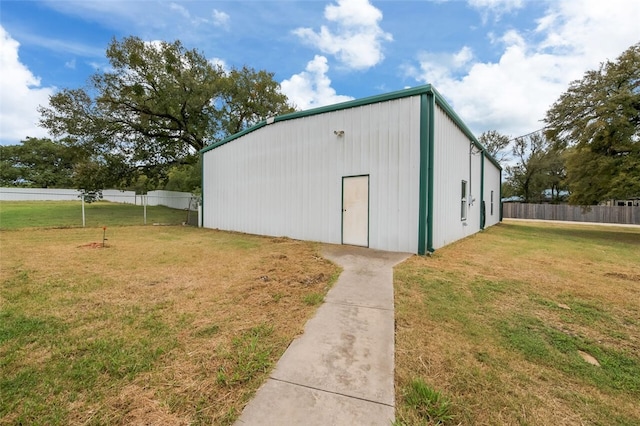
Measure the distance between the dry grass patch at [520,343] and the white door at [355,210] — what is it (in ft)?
6.93

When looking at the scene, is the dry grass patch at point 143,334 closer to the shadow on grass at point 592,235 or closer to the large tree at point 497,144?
the shadow on grass at point 592,235

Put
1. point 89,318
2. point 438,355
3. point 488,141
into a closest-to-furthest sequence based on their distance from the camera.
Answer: point 438,355 → point 89,318 → point 488,141

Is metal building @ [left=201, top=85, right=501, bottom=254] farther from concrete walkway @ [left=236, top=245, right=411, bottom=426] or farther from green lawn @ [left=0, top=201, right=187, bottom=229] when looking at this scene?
green lawn @ [left=0, top=201, right=187, bottom=229]

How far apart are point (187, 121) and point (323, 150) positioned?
1456 cm

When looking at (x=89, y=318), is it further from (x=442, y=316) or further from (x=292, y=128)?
(x=292, y=128)

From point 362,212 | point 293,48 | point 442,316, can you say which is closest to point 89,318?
point 442,316

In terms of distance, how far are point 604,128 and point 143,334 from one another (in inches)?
647

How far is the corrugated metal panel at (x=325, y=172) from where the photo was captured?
632 cm

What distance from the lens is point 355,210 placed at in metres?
7.12

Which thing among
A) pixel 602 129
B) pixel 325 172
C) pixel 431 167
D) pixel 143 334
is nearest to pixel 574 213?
pixel 602 129

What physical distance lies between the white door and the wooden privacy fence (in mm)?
21063

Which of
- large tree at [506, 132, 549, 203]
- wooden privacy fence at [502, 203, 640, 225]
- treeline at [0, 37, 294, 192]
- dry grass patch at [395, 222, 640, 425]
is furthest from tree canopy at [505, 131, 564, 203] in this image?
dry grass patch at [395, 222, 640, 425]

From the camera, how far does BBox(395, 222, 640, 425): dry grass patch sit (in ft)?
5.54

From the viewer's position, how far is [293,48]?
1227cm
